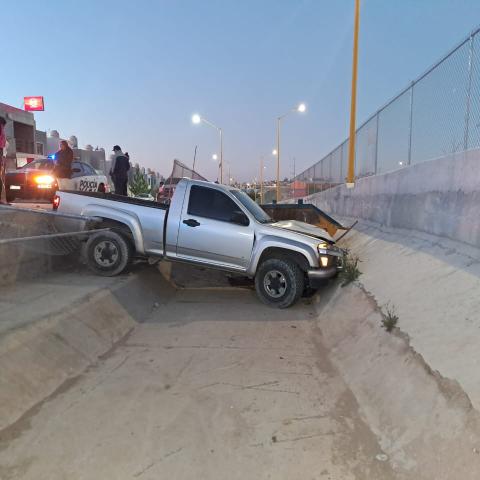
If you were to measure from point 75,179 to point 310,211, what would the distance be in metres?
7.17

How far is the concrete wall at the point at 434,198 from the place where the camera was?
20.6ft

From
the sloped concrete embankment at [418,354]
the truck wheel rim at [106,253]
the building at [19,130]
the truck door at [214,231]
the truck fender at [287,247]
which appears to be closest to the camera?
the sloped concrete embankment at [418,354]

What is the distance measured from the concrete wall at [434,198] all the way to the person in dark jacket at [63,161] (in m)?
8.08

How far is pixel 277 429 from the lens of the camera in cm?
362

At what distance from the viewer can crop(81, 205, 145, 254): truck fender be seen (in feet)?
26.8

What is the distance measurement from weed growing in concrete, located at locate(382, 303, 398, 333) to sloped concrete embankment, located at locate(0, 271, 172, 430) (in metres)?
3.32

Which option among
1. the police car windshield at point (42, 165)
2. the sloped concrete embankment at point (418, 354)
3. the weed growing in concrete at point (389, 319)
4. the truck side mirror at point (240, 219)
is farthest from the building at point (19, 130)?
the weed growing in concrete at point (389, 319)

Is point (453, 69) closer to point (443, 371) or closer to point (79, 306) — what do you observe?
point (443, 371)

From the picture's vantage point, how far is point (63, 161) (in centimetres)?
1193

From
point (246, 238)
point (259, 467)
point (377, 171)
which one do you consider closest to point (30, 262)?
point (246, 238)

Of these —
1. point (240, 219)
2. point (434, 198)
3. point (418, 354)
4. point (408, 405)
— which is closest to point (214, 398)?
point (408, 405)

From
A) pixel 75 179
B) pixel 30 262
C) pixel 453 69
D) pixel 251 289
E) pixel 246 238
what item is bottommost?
pixel 251 289

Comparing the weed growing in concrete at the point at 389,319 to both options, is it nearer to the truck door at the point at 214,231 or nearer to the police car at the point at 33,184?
the truck door at the point at 214,231

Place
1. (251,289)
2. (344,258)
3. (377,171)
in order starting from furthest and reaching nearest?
(377,171) → (251,289) → (344,258)
